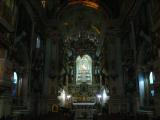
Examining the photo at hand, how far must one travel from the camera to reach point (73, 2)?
26078 millimetres

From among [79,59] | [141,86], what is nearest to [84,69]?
[79,59]

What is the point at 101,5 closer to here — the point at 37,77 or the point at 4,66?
the point at 37,77

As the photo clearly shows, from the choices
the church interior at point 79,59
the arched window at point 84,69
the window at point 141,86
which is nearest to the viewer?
the church interior at point 79,59

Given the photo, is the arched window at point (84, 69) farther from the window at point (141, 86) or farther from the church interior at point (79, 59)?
the window at point (141, 86)

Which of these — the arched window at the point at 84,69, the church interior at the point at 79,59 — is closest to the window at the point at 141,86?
the church interior at the point at 79,59

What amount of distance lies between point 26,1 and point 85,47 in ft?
63.6

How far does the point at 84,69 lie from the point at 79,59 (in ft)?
6.70

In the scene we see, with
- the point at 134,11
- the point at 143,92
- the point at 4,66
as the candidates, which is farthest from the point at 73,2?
the point at 4,66

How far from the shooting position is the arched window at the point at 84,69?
111 feet

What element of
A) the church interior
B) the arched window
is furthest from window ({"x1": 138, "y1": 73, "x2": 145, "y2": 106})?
the arched window

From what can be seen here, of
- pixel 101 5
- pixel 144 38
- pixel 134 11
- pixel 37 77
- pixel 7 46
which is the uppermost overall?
pixel 101 5

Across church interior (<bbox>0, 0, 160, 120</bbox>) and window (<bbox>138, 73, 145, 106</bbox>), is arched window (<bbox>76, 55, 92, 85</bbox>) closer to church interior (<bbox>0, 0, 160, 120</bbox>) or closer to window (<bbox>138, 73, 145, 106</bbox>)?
church interior (<bbox>0, 0, 160, 120</bbox>)

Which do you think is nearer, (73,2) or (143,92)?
(143,92)

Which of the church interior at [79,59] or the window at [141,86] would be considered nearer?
the church interior at [79,59]
